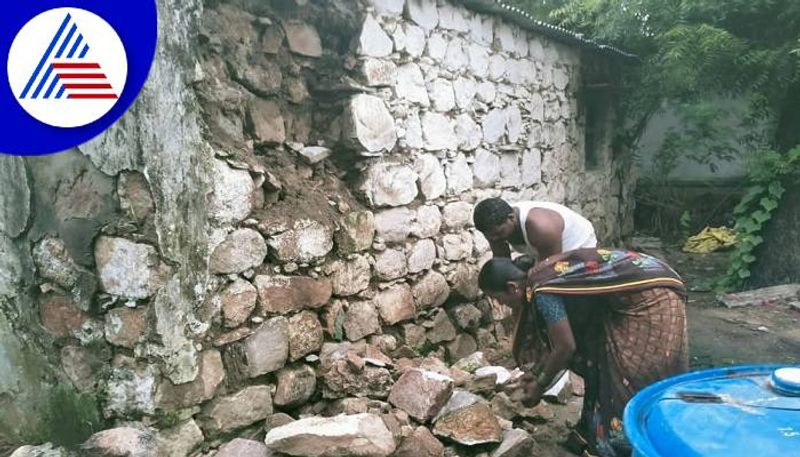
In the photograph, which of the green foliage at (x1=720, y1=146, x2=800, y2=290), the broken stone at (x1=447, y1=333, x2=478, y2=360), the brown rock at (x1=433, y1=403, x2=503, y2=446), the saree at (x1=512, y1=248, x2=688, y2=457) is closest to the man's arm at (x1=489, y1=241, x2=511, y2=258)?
the broken stone at (x1=447, y1=333, x2=478, y2=360)

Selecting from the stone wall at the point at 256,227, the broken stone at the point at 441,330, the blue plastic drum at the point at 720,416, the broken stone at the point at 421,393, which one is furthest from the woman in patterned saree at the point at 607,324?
the broken stone at the point at 441,330

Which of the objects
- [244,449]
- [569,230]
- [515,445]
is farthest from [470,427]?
[569,230]

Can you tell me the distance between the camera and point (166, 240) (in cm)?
265

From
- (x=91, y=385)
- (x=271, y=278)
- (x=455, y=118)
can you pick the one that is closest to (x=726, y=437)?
(x=271, y=278)

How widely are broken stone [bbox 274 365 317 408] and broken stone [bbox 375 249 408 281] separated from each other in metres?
0.75

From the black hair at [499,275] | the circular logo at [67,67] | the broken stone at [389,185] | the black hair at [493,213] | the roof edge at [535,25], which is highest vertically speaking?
the roof edge at [535,25]

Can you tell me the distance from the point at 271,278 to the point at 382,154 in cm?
108

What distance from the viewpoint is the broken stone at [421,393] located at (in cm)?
297

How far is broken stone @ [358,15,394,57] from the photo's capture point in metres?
3.61

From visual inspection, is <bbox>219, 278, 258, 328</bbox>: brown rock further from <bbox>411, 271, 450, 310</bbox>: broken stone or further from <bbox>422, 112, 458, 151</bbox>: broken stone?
<bbox>422, 112, 458, 151</bbox>: broken stone

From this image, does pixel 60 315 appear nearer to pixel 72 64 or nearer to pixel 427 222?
pixel 72 64

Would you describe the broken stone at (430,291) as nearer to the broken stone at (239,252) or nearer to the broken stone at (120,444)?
the broken stone at (239,252)

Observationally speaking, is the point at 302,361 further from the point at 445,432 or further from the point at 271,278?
the point at 445,432

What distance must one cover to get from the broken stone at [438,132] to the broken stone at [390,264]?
29.4 inches
